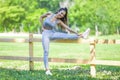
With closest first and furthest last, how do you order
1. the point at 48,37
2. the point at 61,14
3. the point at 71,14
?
the point at 61,14 < the point at 48,37 < the point at 71,14

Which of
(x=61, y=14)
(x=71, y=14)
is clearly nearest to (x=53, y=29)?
(x=61, y=14)

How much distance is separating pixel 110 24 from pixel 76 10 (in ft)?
33.9

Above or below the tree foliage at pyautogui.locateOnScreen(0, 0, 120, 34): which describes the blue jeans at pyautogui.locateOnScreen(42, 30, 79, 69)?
above

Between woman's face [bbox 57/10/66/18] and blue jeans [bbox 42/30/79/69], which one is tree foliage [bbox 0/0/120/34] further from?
woman's face [bbox 57/10/66/18]

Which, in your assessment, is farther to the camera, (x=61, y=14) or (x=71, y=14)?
(x=71, y=14)

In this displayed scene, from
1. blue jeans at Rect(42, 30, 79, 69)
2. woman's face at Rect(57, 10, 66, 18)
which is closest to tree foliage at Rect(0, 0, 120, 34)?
blue jeans at Rect(42, 30, 79, 69)

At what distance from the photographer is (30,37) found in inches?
458

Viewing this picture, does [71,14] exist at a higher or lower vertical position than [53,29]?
lower

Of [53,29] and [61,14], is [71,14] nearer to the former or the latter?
[53,29]

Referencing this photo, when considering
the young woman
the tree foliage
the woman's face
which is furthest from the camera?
the tree foliage

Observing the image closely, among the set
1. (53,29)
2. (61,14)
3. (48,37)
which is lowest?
(48,37)

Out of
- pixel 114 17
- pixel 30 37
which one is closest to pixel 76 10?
pixel 114 17

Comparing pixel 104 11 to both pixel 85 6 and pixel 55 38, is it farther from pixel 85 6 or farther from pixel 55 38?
pixel 55 38

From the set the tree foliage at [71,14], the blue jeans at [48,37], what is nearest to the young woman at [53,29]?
the blue jeans at [48,37]
